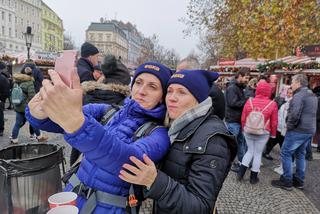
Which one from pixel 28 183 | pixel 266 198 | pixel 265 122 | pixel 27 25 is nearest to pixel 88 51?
pixel 28 183

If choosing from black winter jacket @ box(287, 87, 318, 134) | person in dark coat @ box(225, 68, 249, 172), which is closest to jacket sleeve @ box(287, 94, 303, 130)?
black winter jacket @ box(287, 87, 318, 134)

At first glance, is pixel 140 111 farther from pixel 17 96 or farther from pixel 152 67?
pixel 17 96

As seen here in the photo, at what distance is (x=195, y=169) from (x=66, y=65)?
82cm

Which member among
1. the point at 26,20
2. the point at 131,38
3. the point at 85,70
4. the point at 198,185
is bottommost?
the point at 198,185

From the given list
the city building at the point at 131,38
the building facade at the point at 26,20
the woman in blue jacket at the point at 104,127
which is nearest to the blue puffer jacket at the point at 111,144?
the woman in blue jacket at the point at 104,127

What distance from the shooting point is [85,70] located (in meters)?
3.89

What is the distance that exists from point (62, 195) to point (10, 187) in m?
0.76

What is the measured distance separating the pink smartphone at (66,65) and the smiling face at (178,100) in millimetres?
785

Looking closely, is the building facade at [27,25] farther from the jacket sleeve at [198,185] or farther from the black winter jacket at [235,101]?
the jacket sleeve at [198,185]

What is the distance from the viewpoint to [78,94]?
3.12 feet

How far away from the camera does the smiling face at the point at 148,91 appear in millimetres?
1760

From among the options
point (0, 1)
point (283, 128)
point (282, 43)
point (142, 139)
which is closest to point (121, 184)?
point (142, 139)

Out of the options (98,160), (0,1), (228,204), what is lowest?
(228,204)

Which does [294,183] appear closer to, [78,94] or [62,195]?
[62,195]
